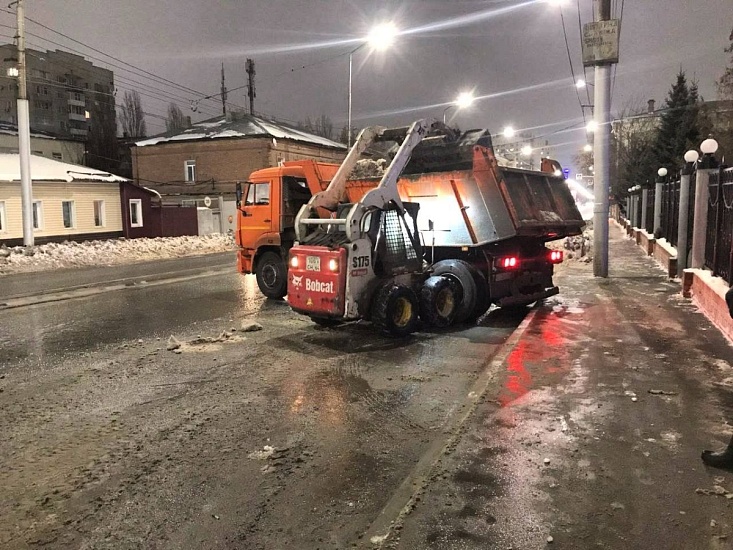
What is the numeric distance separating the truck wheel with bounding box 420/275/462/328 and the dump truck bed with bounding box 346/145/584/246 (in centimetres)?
103

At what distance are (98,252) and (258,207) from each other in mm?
15150

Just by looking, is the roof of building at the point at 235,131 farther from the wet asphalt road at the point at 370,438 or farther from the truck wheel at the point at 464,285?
the wet asphalt road at the point at 370,438

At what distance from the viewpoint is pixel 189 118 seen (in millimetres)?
60375

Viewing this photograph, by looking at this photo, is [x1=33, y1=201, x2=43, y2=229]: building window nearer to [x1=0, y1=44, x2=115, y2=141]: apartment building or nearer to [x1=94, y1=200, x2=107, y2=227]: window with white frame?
[x1=94, y1=200, x2=107, y2=227]: window with white frame

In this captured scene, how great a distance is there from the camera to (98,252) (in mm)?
25312

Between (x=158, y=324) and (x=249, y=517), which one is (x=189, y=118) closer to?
(x=158, y=324)

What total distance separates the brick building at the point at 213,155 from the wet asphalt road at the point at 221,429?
3551 centimetres

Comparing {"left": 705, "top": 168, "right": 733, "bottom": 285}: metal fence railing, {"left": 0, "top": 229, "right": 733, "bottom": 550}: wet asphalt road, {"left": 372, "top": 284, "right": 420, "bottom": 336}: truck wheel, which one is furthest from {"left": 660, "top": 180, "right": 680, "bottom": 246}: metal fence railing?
{"left": 372, "top": 284, "right": 420, "bottom": 336}: truck wheel

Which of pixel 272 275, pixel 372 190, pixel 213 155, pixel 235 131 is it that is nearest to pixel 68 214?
pixel 213 155

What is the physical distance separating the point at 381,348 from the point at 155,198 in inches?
1215

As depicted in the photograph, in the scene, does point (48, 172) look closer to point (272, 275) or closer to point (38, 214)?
point (38, 214)

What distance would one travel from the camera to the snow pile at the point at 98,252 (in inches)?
854

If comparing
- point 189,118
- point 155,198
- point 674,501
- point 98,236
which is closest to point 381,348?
point 674,501

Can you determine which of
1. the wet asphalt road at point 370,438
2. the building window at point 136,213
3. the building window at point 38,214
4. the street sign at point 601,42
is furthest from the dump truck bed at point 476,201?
the building window at point 136,213
